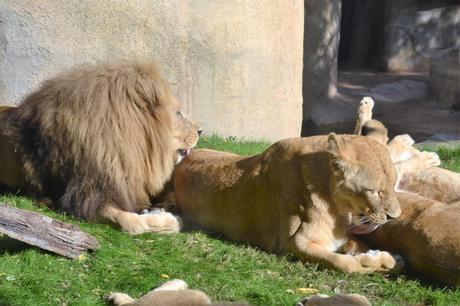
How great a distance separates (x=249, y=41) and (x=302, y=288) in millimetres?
4412

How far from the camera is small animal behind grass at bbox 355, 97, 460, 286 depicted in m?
5.07

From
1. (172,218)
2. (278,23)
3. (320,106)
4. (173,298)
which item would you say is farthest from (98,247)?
(320,106)

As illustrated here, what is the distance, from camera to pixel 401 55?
16.8 m

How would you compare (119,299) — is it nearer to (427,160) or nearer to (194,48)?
(427,160)

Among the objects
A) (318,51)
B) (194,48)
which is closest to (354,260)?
(194,48)

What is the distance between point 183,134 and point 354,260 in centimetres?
176

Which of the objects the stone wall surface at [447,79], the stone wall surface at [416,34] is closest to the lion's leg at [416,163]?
the stone wall surface at [447,79]

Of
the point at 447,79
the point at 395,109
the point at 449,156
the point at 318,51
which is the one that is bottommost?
the point at 395,109

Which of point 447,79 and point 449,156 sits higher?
Answer: point 449,156

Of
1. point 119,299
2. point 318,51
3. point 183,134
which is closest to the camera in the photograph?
point 119,299

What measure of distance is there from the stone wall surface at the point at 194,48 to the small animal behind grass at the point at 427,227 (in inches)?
116

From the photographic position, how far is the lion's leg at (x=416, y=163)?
20.9ft

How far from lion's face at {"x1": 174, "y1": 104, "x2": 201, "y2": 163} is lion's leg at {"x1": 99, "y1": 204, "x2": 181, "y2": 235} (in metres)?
0.62

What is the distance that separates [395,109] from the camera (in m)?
14.0
